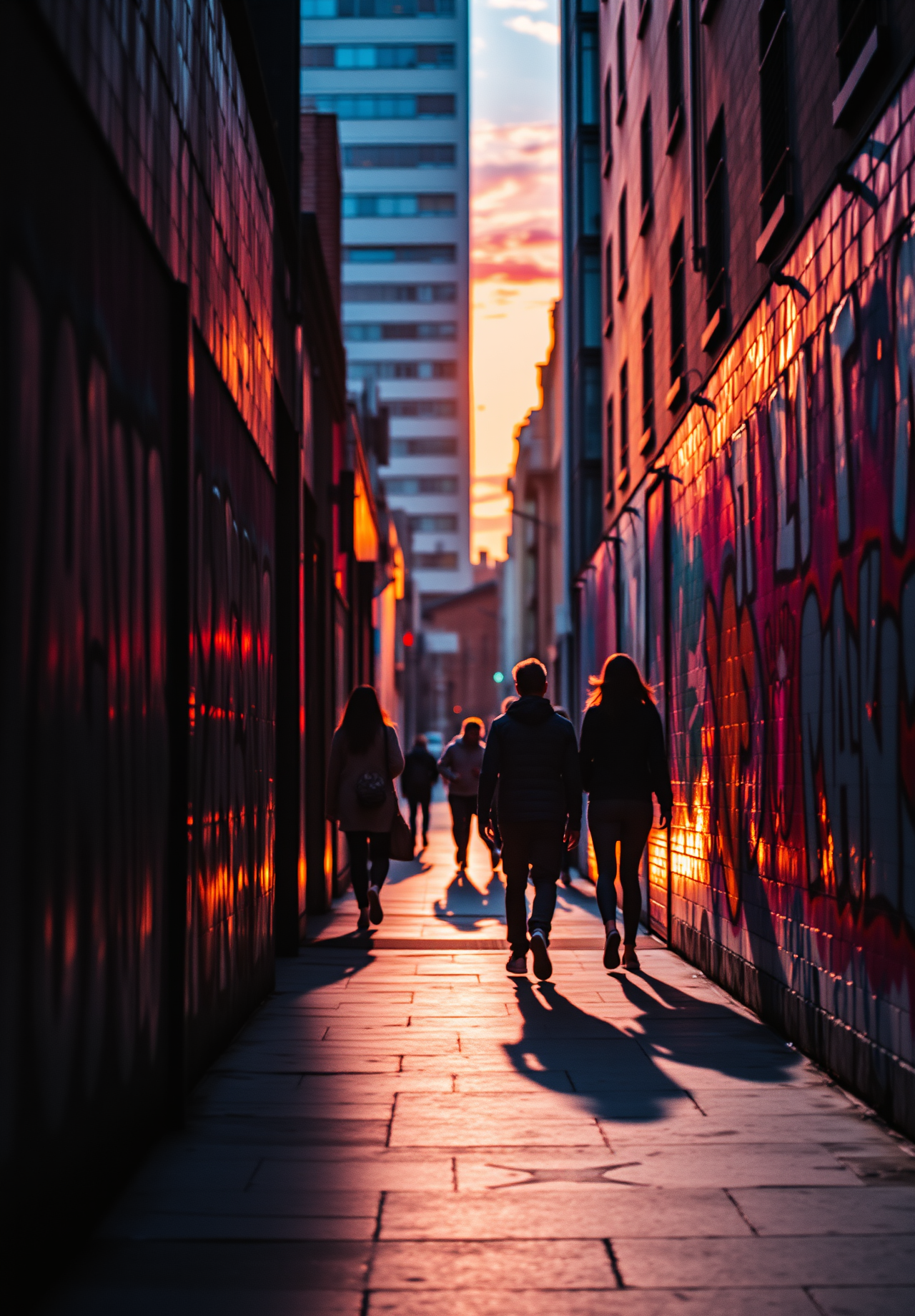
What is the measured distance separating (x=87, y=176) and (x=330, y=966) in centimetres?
697

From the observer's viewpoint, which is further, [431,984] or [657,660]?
[657,660]

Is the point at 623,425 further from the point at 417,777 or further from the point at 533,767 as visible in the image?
the point at 533,767

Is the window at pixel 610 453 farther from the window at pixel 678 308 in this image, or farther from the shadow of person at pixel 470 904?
the window at pixel 678 308

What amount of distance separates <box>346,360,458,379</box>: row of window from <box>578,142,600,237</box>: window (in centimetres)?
8495

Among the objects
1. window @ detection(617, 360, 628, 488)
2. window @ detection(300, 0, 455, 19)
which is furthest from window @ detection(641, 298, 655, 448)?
window @ detection(300, 0, 455, 19)

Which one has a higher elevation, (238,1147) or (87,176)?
(87,176)

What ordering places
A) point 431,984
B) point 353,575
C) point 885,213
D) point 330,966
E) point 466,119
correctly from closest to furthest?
point 885,213 < point 431,984 < point 330,966 < point 353,575 < point 466,119

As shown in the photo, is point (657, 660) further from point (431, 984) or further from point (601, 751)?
point (431, 984)

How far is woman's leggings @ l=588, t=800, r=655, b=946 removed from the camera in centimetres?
1022

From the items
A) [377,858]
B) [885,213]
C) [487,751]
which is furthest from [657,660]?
[885,213]

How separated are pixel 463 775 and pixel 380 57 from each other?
97.8 metres

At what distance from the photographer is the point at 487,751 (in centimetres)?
990

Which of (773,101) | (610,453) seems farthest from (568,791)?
(610,453)

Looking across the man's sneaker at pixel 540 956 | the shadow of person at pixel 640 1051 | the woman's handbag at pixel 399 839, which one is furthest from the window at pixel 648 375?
the shadow of person at pixel 640 1051
